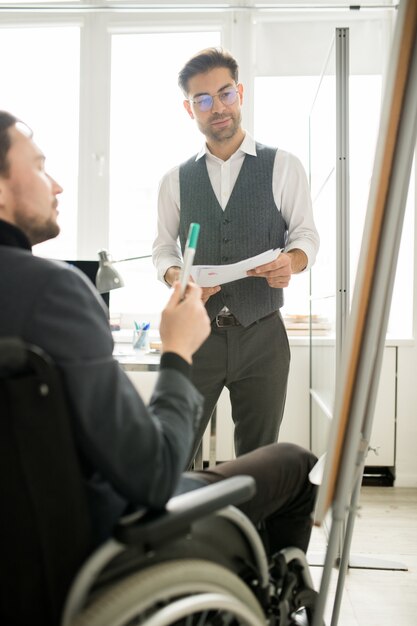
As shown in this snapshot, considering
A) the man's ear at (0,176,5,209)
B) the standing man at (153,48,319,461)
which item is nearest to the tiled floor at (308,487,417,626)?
the standing man at (153,48,319,461)

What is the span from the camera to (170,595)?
73 centimetres

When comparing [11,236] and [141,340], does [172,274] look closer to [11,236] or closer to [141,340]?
[141,340]

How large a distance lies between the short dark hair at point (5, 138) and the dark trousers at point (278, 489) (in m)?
0.61

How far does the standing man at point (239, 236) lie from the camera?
1808 mm

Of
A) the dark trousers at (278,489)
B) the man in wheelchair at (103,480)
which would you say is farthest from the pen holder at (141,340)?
the man in wheelchair at (103,480)

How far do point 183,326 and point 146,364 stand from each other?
1.16 meters

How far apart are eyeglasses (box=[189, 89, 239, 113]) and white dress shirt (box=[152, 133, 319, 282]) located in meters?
A: 0.13

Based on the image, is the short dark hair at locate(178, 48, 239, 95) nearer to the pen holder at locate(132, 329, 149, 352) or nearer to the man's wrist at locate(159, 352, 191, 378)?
the pen holder at locate(132, 329, 149, 352)

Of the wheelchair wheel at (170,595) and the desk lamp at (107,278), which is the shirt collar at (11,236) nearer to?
the wheelchair wheel at (170,595)

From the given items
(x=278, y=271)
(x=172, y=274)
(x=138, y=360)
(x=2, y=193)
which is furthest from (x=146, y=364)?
(x=2, y=193)

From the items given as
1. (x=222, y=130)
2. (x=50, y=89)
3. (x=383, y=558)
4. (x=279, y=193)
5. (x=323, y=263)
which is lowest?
(x=383, y=558)

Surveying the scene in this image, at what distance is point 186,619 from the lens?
0.82m

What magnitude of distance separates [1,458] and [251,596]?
0.40 m

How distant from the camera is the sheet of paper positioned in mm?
1568
